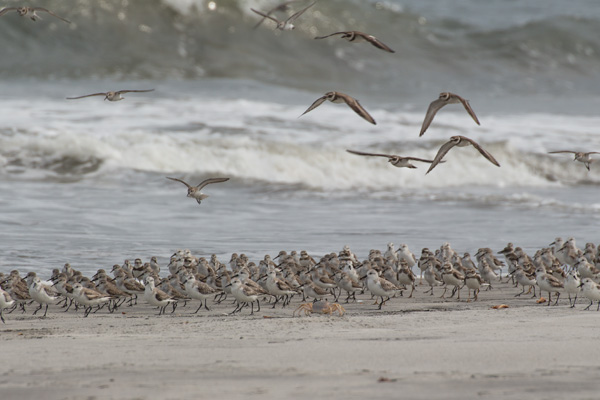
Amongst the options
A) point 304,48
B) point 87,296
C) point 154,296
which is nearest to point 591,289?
point 154,296

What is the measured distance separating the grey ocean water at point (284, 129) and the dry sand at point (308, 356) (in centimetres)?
461

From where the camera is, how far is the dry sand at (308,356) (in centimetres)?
579

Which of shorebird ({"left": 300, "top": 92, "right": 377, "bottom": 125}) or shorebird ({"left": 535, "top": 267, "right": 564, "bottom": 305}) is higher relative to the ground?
shorebird ({"left": 300, "top": 92, "right": 377, "bottom": 125})

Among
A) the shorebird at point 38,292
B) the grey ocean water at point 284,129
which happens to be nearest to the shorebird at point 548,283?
the grey ocean water at point 284,129

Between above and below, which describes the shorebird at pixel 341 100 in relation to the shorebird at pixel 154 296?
above

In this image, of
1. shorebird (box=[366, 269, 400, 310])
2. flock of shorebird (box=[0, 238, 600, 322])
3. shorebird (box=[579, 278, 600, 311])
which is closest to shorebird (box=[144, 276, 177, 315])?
flock of shorebird (box=[0, 238, 600, 322])

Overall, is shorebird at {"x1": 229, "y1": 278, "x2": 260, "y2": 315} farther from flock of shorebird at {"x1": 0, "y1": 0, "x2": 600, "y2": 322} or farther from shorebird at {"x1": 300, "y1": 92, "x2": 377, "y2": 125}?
shorebird at {"x1": 300, "y1": 92, "x2": 377, "y2": 125}

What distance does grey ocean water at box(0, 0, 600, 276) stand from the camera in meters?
16.2

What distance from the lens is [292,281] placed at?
10.9 metres

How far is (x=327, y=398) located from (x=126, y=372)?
1548 mm

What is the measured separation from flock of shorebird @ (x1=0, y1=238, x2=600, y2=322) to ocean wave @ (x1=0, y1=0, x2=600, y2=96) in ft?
82.9

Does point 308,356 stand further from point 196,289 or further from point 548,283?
A: point 548,283

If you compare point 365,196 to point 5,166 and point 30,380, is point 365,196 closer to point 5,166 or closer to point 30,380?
point 5,166

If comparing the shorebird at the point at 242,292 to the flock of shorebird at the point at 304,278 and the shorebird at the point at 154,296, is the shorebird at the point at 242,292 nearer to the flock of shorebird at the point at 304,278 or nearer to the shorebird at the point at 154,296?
the flock of shorebird at the point at 304,278
